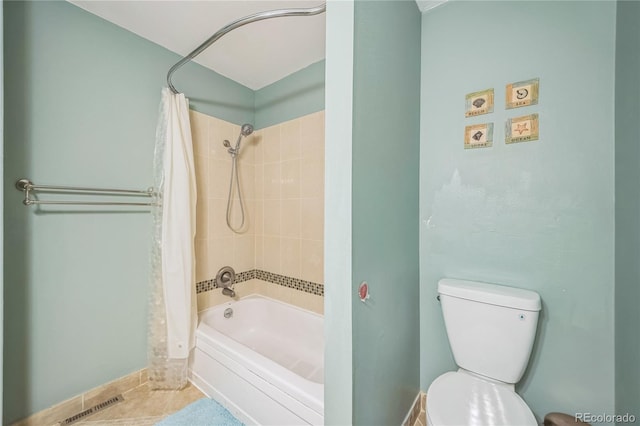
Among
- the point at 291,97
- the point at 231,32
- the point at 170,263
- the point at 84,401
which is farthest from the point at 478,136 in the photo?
the point at 84,401

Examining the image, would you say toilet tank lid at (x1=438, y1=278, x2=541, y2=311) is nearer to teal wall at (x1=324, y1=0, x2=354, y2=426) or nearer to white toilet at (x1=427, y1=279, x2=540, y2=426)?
white toilet at (x1=427, y1=279, x2=540, y2=426)

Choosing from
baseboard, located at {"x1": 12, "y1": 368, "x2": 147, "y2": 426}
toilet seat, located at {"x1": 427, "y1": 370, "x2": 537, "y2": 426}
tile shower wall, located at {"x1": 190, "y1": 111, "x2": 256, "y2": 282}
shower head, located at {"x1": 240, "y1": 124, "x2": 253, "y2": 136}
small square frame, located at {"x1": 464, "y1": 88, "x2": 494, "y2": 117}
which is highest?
shower head, located at {"x1": 240, "y1": 124, "x2": 253, "y2": 136}

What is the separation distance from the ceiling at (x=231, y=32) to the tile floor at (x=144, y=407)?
88.3 inches

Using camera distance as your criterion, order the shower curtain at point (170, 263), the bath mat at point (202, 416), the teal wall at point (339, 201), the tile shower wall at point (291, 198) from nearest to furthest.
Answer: the teal wall at point (339, 201) < the bath mat at point (202, 416) < the shower curtain at point (170, 263) < the tile shower wall at point (291, 198)

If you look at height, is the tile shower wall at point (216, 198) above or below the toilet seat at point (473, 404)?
above

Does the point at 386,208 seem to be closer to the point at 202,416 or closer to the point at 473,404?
the point at 473,404

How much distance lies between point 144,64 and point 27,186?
0.97 metres

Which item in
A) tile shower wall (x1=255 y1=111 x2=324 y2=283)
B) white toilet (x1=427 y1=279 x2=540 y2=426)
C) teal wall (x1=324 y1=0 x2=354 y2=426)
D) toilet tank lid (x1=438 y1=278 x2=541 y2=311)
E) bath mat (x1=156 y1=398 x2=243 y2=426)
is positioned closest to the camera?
teal wall (x1=324 y1=0 x2=354 y2=426)

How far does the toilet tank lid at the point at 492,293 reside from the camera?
1.09 meters

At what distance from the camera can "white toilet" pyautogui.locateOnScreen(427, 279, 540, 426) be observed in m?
0.98

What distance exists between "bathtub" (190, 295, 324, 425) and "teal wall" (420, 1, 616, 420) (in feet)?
2.65

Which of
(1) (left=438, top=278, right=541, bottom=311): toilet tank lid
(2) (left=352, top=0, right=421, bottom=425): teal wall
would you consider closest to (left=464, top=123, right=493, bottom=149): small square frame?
(2) (left=352, top=0, right=421, bottom=425): teal wall

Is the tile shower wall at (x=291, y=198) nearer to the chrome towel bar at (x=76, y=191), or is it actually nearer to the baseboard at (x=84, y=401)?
the chrome towel bar at (x=76, y=191)
